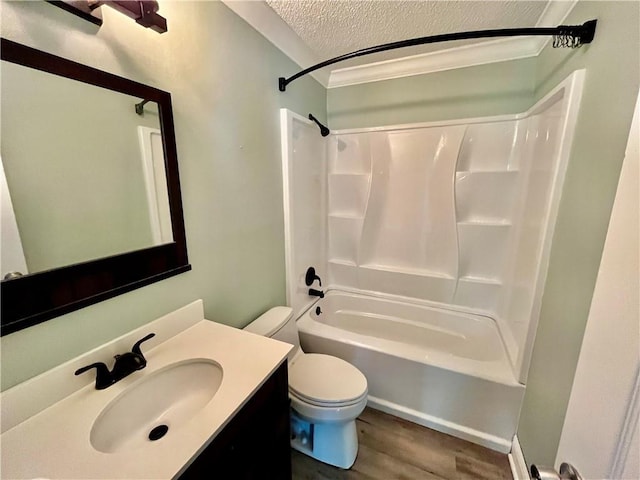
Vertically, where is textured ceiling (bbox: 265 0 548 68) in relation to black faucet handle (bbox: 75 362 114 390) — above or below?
above

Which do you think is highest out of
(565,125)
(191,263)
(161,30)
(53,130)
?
(161,30)

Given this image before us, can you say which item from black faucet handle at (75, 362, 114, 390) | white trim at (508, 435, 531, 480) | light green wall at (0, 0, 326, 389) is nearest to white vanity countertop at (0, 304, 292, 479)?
black faucet handle at (75, 362, 114, 390)

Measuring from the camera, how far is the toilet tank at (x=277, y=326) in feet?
4.71

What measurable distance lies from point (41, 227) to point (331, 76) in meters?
2.15

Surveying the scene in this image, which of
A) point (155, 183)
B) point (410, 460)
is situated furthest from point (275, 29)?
point (410, 460)

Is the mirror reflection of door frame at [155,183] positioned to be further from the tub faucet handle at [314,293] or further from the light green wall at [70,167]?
the tub faucet handle at [314,293]

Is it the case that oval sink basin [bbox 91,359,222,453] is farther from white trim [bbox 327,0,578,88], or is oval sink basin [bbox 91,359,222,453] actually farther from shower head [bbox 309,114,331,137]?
white trim [bbox 327,0,578,88]

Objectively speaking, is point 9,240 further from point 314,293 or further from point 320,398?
point 314,293

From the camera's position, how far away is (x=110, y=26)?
2.71 feet

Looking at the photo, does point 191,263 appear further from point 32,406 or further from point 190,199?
point 32,406

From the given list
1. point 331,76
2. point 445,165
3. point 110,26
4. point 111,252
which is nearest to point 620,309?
point 111,252

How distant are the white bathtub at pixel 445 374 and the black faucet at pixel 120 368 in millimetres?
1123

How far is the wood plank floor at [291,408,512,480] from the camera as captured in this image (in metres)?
1.40

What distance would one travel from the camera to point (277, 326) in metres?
1.49
